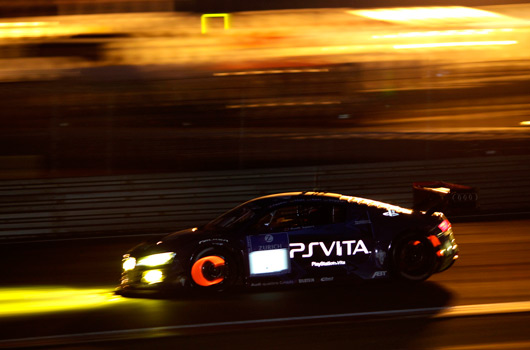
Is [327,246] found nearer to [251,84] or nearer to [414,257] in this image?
[414,257]

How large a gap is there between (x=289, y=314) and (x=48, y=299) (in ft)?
10.3

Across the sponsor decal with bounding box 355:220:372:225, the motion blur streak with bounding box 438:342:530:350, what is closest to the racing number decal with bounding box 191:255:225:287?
the sponsor decal with bounding box 355:220:372:225

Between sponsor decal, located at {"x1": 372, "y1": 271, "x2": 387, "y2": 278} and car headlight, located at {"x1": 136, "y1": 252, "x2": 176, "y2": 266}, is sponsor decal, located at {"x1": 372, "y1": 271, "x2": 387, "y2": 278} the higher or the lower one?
the lower one

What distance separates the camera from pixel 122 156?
1773 cm

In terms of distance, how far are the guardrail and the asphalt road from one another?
4.49 meters

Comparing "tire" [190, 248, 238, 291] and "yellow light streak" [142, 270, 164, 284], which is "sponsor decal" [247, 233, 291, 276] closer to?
"tire" [190, 248, 238, 291]

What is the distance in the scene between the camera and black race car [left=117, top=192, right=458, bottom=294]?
8055 millimetres

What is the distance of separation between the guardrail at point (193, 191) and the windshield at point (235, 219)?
5.93 metres

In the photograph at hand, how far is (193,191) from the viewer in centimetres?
1477

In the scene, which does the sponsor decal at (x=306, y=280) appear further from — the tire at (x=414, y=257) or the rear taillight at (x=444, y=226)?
the rear taillight at (x=444, y=226)

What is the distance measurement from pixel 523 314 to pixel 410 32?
17396 millimetres

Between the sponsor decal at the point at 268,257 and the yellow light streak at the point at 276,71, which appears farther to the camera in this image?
the yellow light streak at the point at 276,71

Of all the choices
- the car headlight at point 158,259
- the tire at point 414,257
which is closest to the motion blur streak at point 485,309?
the tire at point 414,257

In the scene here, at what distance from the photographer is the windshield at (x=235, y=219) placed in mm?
8312
